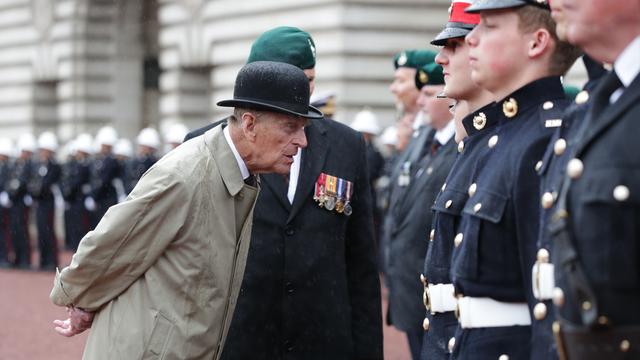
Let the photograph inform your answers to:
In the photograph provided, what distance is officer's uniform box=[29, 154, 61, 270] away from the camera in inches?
680

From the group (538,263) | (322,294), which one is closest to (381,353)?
(322,294)

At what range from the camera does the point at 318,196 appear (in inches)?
177

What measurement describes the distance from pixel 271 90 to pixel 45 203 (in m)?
14.5

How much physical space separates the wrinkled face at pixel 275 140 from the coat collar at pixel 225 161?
110mm

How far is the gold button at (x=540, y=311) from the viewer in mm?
2914

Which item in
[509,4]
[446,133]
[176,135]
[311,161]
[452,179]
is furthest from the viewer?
[176,135]

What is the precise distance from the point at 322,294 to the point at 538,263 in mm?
1682

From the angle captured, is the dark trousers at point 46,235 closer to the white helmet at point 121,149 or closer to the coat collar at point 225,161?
the white helmet at point 121,149

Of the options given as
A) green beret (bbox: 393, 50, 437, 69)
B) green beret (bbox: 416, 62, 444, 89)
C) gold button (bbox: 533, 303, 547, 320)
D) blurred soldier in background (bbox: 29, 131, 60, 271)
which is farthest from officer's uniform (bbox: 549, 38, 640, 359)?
Answer: blurred soldier in background (bbox: 29, 131, 60, 271)

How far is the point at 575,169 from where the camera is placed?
2502mm

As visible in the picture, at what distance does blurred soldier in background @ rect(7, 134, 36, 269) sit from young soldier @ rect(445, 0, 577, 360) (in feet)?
51.0

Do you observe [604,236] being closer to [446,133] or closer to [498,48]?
[498,48]

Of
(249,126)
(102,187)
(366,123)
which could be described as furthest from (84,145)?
(249,126)

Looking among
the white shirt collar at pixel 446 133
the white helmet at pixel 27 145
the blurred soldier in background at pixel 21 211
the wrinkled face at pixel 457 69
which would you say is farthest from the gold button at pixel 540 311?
the white helmet at pixel 27 145
